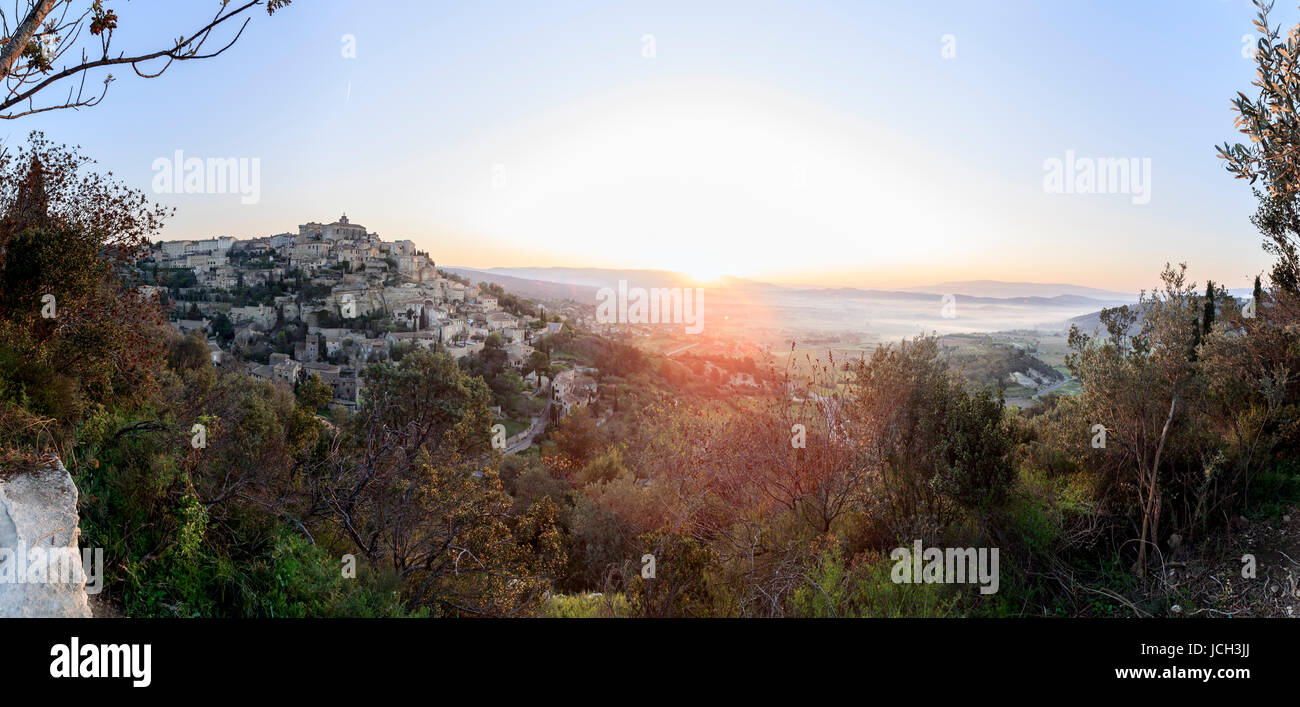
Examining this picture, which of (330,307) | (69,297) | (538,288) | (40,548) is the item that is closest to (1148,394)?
(40,548)

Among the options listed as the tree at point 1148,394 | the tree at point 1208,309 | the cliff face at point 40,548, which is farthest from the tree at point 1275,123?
the cliff face at point 40,548

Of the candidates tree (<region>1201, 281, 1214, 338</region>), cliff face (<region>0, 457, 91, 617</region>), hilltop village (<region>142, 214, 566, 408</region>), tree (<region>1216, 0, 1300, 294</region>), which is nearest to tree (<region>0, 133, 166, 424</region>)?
cliff face (<region>0, 457, 91, 617</region>)

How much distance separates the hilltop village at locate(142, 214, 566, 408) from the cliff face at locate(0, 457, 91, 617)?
2254 cm

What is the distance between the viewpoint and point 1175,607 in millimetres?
4555

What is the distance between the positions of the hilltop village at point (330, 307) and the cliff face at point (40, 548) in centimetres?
2254

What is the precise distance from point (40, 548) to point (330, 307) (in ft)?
152

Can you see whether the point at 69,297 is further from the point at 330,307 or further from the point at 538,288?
the point at 538,288

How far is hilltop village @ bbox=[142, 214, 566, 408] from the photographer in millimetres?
32938

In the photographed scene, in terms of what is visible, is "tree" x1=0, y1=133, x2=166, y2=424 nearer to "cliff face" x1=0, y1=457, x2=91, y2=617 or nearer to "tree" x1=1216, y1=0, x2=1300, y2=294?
"cliff face" x1=0, y1=457, x2=91, y2=617

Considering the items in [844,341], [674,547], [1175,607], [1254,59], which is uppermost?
[1254,59]

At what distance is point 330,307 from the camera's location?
142 feet
